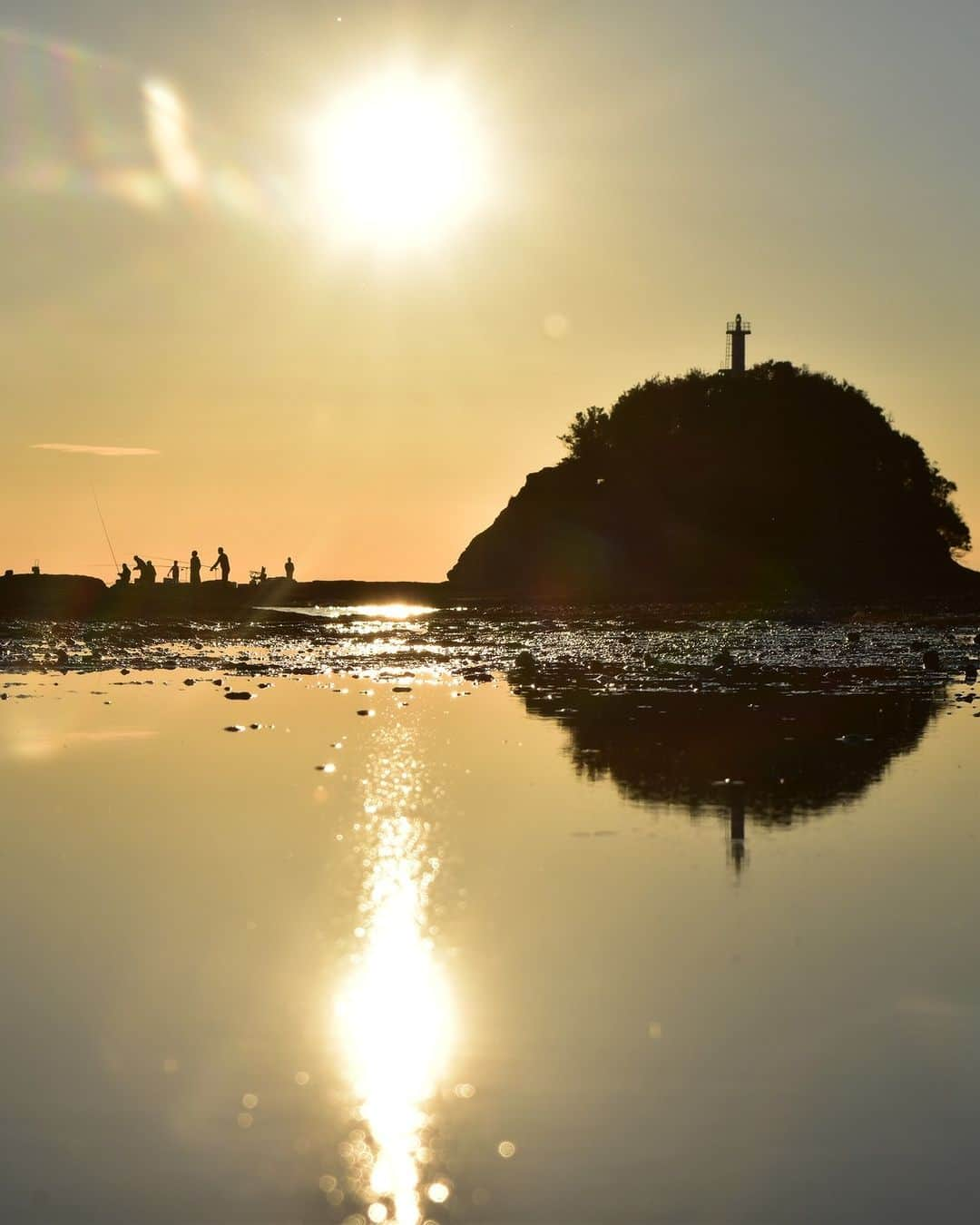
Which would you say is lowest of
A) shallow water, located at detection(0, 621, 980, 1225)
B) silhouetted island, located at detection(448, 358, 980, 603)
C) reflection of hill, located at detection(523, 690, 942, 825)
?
shallow water, located at detection(0, 621, 980, 1225)


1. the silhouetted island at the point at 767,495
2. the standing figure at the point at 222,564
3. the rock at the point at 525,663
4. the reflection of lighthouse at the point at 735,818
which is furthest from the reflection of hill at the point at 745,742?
the silhouetted island at the point at 767,495

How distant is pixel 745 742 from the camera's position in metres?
18.9

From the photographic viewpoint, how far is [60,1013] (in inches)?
286

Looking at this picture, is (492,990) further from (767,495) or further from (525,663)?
(767,495)

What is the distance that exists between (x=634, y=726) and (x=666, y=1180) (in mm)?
15601

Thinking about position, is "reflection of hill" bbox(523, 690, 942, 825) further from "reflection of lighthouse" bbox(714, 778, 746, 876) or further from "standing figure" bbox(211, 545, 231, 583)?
"standing figure" bbox(211, 545, 231, 583)

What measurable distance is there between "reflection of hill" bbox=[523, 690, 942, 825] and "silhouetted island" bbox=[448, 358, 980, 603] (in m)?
106

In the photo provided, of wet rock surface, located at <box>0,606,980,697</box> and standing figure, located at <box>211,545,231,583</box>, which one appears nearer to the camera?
wet rock surface, located at <box>0,606,980,697</box>

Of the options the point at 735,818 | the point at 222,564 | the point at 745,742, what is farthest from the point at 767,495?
the point at 735,818

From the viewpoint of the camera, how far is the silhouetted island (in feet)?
440

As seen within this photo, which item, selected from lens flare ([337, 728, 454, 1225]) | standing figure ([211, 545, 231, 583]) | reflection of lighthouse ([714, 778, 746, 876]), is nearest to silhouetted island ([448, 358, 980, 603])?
standing figure ([211, 545, 231, 583])

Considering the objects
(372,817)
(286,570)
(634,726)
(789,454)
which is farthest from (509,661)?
Answer: (789,454)

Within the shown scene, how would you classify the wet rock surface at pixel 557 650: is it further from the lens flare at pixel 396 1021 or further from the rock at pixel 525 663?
the lens flare at pixel 396 1021

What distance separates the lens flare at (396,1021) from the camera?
5.45 meters
